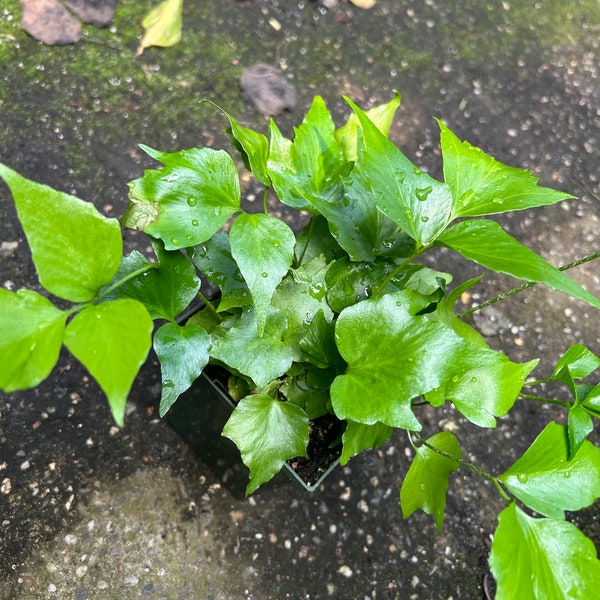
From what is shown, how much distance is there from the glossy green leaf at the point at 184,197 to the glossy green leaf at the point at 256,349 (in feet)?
0.32

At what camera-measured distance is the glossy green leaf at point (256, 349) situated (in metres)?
0.57

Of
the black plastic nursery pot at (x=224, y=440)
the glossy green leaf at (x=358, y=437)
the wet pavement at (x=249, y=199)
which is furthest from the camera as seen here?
the wet pavement at (x=249, y=199)

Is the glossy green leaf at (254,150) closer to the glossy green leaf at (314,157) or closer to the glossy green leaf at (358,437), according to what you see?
the glossy green leaf at (314,157)

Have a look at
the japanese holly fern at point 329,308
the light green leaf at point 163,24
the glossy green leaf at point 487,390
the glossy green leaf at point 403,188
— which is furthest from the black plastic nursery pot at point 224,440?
the light green leaf at point 163,24

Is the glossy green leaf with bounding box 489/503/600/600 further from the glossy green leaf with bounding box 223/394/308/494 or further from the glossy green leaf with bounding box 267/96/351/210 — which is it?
the glossy green leaf with bounding box 267/96/351/210

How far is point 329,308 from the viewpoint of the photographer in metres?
0.63

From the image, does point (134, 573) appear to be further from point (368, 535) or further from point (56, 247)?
point (56, 247)

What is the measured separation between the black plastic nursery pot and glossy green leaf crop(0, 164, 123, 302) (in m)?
0.25

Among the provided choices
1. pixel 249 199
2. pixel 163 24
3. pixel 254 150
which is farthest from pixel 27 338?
pixel 163 24

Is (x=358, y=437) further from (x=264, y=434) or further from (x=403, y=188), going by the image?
(x=403, y=188)

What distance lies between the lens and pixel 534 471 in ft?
1.81

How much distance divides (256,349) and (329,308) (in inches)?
3.7

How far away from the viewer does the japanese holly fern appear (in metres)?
0.43

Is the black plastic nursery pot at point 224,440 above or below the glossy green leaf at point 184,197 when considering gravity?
below
